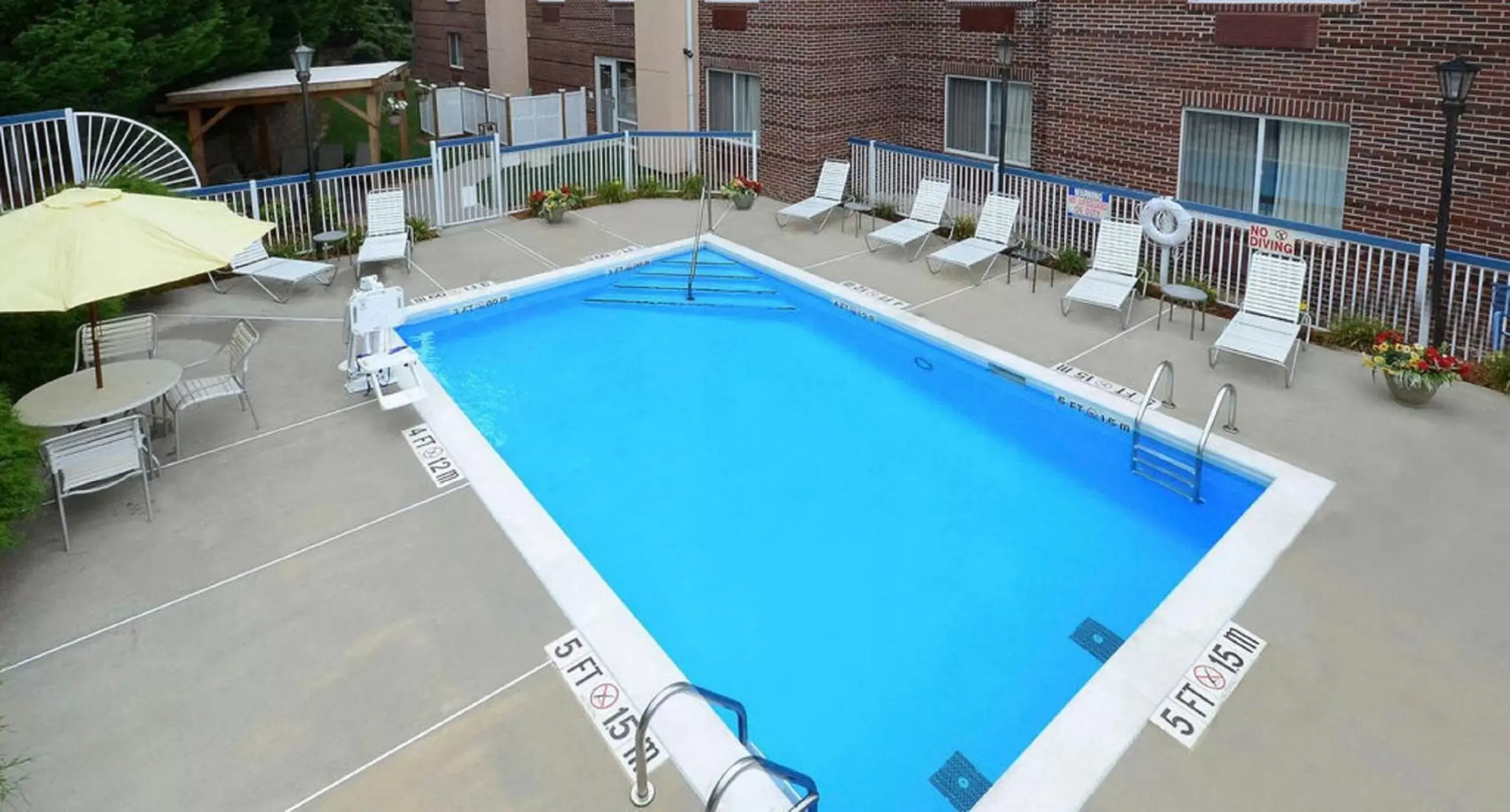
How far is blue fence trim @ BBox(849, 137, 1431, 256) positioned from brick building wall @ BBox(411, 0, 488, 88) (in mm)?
17326

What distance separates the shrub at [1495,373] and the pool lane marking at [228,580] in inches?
352

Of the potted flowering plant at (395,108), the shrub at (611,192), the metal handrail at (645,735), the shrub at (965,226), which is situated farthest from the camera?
the potted flowering plant at (395,108)

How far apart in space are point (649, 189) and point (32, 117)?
865cm

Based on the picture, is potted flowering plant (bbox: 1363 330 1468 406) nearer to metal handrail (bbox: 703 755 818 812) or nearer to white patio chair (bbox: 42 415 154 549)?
metal handrail (bbox: 703 755 818 812)

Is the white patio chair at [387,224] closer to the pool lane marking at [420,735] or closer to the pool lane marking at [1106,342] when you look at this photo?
the pool lane marking at [1106,342]

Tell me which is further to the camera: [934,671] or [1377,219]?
[1377,219]

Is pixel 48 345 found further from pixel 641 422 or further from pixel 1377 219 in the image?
pixel 1377 219

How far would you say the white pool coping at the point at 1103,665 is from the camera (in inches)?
181

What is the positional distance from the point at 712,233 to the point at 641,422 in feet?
20.1

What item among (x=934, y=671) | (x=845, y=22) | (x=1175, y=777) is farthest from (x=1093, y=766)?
(x=845, y=22)

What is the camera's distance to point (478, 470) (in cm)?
753

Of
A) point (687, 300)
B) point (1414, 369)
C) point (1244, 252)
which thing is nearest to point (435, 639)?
point (687, 300)

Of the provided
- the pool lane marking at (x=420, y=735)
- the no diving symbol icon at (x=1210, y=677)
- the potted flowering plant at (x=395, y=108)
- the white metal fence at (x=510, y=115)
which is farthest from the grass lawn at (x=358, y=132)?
the no diving symbol icon at (x=1210, y=677)

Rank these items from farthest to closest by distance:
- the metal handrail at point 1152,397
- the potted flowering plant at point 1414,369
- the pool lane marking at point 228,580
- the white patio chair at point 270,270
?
the white patio chair at point 270,270 → the potted flowering plant at point 1414,369 → the metal handrail at point 1152,397 → the pool lane marking at point 228,580
